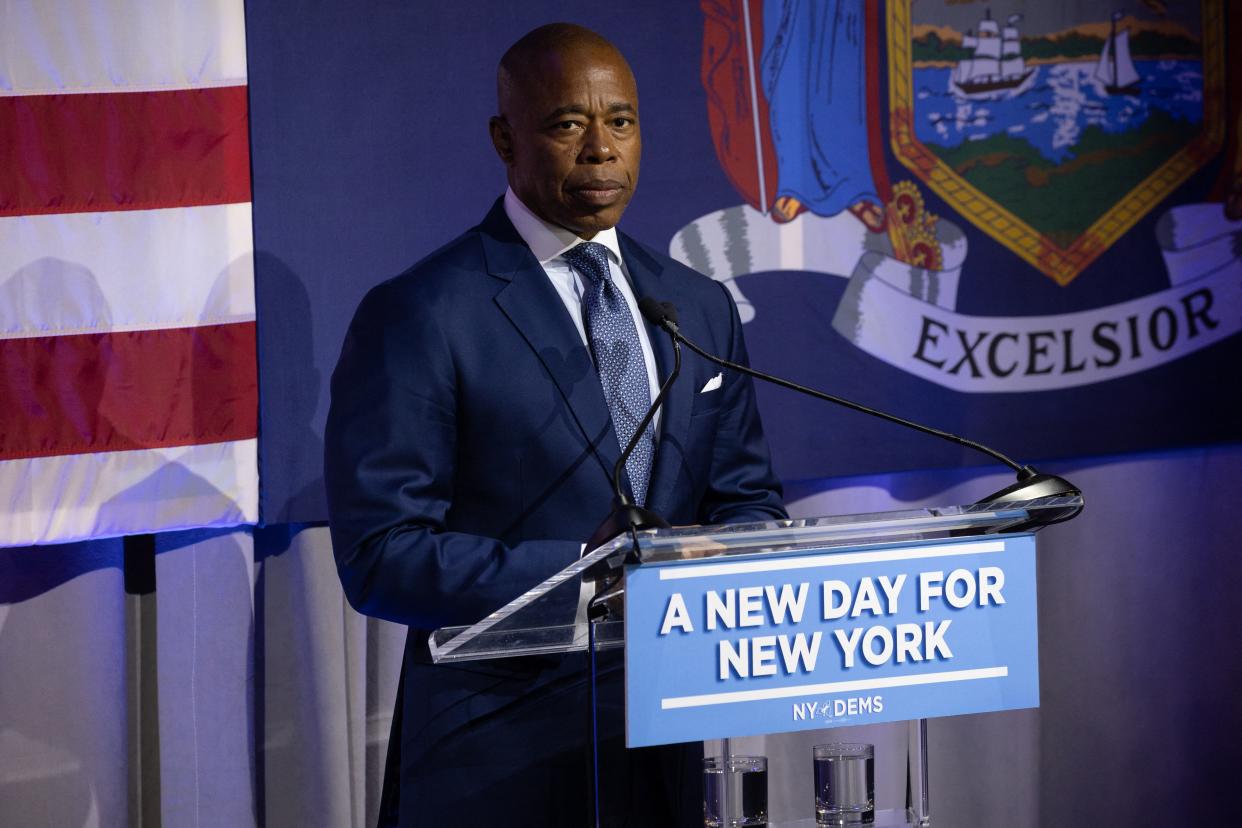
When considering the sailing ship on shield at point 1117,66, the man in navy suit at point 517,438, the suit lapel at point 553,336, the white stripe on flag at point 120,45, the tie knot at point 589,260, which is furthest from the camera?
the sailing ship on shield at point 1117,66

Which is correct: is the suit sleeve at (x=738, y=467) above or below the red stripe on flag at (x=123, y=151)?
below

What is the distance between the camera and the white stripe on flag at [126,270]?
243 cm

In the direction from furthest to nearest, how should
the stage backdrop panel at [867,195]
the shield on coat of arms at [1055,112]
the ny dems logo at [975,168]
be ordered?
the shield on coat of arms at [1055,112]
the ny dems logo at [975,168]
the stage backdrop panel at [867,195]

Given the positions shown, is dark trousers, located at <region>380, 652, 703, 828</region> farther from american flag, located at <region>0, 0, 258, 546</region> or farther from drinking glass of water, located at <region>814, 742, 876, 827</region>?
american flag, located at <region>0, 0, 258, 546</region>

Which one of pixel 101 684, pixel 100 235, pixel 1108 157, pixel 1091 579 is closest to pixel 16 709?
pixel 101 684

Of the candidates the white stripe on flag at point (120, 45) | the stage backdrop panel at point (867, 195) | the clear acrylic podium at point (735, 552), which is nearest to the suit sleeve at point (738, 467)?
the clear acrylic podium at point (735, 552)

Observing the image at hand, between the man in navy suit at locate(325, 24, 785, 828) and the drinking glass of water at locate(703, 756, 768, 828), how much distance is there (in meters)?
0.12

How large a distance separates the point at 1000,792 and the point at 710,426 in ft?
5.86

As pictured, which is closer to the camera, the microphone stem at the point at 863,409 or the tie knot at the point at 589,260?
the microphone stem at the point at 863,409

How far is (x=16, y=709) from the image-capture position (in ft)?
8.43

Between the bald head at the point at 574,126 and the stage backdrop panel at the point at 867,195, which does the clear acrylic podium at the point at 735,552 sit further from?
the stage backdrop panel at the point at 867,195

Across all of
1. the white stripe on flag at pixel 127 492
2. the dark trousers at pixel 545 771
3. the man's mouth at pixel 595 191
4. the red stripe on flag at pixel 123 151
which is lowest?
the dark trousers at pixel 545 771

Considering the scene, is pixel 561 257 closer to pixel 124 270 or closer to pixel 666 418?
pixel 666 418

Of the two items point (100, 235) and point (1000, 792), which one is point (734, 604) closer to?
point (100, 235)
